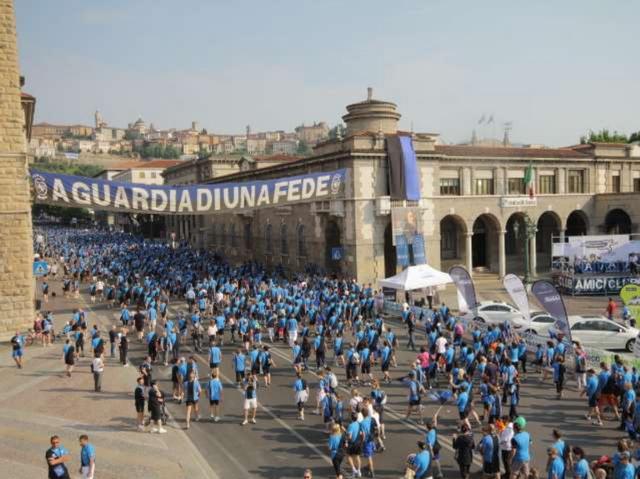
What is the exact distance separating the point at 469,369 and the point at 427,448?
7284 millimetres

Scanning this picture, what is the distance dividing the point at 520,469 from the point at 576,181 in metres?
41.9

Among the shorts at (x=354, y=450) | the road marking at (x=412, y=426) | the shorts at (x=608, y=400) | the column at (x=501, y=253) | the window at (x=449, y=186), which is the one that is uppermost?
the window at (x=449, y=186)

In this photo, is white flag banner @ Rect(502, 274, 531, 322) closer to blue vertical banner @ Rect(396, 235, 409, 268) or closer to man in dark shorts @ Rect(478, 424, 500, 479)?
man in dark shorts @ Rect(478, 424, 500, 479)

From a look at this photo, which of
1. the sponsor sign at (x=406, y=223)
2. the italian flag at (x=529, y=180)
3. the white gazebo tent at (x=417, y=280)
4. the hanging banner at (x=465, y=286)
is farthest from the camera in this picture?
the italian flag at (x=529, y=180)

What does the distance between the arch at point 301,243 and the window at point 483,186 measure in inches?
532

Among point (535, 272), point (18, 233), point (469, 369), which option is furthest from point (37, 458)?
point (535, 272)

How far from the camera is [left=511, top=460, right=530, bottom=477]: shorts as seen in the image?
37.4 ft

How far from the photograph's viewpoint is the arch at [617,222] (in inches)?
1938

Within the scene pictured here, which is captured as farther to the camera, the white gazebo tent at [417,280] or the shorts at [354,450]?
the white gazebo tent at [417,280]

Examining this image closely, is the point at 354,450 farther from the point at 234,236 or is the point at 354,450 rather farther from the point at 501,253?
the point at 234,236

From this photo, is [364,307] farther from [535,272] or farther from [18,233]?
[535,272]

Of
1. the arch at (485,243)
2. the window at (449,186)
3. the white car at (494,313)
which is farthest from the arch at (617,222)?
the white car at (494,313)

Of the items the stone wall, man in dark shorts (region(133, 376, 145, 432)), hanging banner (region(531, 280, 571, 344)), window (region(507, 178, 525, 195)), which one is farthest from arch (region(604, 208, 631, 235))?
man in dark shorts (region(133, 376, 145, 432))

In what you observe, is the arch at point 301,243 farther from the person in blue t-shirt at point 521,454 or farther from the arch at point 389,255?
the person in blue t-shirt at point 521,454
